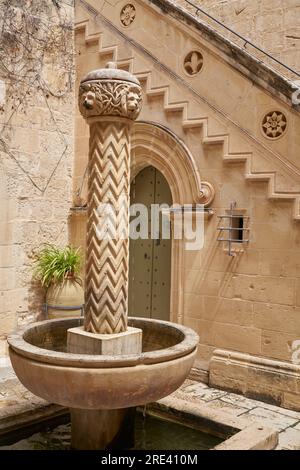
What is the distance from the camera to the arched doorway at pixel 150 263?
279 inches

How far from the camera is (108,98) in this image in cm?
355

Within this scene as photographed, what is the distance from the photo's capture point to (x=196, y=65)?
20.5 feet

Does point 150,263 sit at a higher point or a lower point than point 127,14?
lower

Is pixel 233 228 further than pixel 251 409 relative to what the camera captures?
Yes

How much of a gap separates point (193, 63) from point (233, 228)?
7.05ft

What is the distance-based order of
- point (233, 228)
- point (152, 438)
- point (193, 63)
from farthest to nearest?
point (193, 63) < point (233, 228) < point (152, 438)

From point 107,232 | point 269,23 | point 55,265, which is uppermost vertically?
point 269,23

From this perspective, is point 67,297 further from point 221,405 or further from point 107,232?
point 107,232

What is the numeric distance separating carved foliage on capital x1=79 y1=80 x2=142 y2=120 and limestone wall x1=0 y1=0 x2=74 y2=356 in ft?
12.4

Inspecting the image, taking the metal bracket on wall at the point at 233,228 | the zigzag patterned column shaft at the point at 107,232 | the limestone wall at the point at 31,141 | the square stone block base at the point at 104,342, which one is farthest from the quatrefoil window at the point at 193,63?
the square stone block base at the point at 104,342

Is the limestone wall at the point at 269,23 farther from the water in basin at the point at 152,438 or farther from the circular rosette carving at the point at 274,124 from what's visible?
the water in basin at the point at 152,438

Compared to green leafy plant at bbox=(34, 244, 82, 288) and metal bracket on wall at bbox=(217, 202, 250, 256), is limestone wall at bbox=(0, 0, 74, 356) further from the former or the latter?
metal bracket on wall at bbox=(217, 202, 250, 256)

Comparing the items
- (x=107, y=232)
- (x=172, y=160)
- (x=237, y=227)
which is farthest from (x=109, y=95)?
(x=172, y=160)
